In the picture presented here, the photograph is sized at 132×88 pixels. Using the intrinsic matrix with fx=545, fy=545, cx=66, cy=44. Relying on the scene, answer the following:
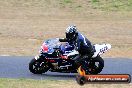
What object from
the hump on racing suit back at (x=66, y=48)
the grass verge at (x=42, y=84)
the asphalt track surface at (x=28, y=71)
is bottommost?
the asphalt track surface at (x=28, y=71)

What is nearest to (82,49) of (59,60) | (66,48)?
(66,48)

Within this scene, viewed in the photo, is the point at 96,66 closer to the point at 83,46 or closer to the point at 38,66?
the point at 83,46

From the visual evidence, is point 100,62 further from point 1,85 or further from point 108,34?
point 108,34

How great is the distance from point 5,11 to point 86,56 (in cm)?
1687

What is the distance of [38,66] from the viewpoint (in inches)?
665

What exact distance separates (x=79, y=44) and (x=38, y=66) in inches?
66.4

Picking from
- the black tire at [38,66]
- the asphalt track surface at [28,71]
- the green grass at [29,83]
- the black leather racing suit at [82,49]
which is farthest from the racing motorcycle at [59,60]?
the green grass at [29,83]

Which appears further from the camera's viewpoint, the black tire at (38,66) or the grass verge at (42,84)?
the black tire at (38,66)

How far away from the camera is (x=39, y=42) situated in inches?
941

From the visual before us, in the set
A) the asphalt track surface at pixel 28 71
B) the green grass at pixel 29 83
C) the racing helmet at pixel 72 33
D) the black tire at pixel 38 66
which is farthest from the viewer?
the black tire at pixel 38 66

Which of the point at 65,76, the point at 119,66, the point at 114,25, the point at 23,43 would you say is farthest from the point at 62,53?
the point at 114,25

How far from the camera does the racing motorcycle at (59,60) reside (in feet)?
54.9

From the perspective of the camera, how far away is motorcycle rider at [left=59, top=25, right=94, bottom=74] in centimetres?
1598

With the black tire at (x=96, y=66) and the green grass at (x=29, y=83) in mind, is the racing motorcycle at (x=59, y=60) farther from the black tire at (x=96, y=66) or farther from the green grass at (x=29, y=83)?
the green grass at (x=29, y=83)
